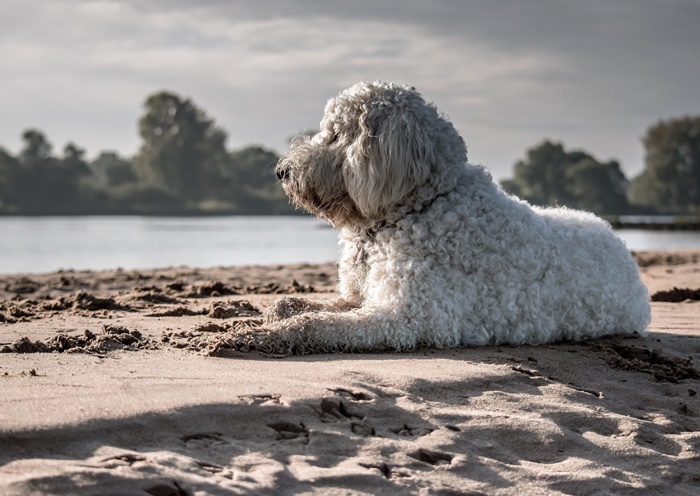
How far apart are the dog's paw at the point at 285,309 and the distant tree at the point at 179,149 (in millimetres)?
81321

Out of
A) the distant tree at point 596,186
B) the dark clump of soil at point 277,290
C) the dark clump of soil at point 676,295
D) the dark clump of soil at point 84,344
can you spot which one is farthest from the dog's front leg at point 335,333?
the distant tree at point 596,186

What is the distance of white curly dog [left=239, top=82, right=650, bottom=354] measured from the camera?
5.95 m

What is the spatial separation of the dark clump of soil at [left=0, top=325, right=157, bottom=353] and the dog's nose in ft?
4.84

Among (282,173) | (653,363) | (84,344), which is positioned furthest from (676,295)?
(84,344)

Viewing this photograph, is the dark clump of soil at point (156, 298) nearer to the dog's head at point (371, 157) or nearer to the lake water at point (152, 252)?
the dog's head at point (371, 157)

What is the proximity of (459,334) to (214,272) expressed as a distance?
26.8ft

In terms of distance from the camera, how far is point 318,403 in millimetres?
4406

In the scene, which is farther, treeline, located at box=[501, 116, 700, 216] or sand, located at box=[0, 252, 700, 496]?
treeline, located at box=[501, 116, 700, 216]

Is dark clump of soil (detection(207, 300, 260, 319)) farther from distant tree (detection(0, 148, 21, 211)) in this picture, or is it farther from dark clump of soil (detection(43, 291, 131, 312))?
distant tree (detection(0, 148, 21, 211))

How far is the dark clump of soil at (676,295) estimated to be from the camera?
9.96 metres

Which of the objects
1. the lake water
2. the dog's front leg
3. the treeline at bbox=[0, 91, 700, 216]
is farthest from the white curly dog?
the treeline at bbox=[0, 91, 700, 216]

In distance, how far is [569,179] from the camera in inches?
3425

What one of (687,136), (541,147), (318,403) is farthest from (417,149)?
(687,136)

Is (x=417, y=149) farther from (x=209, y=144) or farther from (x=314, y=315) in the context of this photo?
(x=209, y=144)
